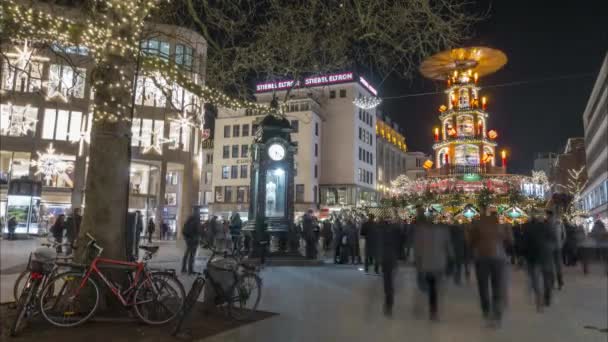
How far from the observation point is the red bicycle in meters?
6.82

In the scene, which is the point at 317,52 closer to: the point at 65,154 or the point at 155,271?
the point at 155,271

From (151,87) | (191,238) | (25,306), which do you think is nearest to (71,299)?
(25,306)

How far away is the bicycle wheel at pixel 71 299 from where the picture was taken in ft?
22.2

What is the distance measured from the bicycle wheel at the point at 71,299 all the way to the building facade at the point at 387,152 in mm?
75851

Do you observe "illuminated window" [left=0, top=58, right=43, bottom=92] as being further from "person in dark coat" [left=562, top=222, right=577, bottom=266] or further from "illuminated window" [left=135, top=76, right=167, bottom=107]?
"person in dark coat" [left=562, top=222, right=577, bottom=266]

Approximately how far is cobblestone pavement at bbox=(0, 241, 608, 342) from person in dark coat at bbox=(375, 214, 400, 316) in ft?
0.85

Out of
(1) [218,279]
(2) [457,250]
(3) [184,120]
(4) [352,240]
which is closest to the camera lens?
(1) [218,279]

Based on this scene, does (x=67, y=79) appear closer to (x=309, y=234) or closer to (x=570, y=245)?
(x=309, y=234)

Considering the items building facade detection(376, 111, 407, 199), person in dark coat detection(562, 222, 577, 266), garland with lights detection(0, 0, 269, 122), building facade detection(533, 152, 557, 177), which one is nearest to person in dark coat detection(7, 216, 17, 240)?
garland with lights detection(0, 0, 269, 122)

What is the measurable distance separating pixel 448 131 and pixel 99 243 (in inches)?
1740

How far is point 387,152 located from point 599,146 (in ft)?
125

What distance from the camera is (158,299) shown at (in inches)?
287

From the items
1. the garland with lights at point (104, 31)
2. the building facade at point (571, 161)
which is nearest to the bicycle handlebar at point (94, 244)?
the garland with lights at point (104, 31)

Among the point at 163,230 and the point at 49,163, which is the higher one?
the point at 49,163
